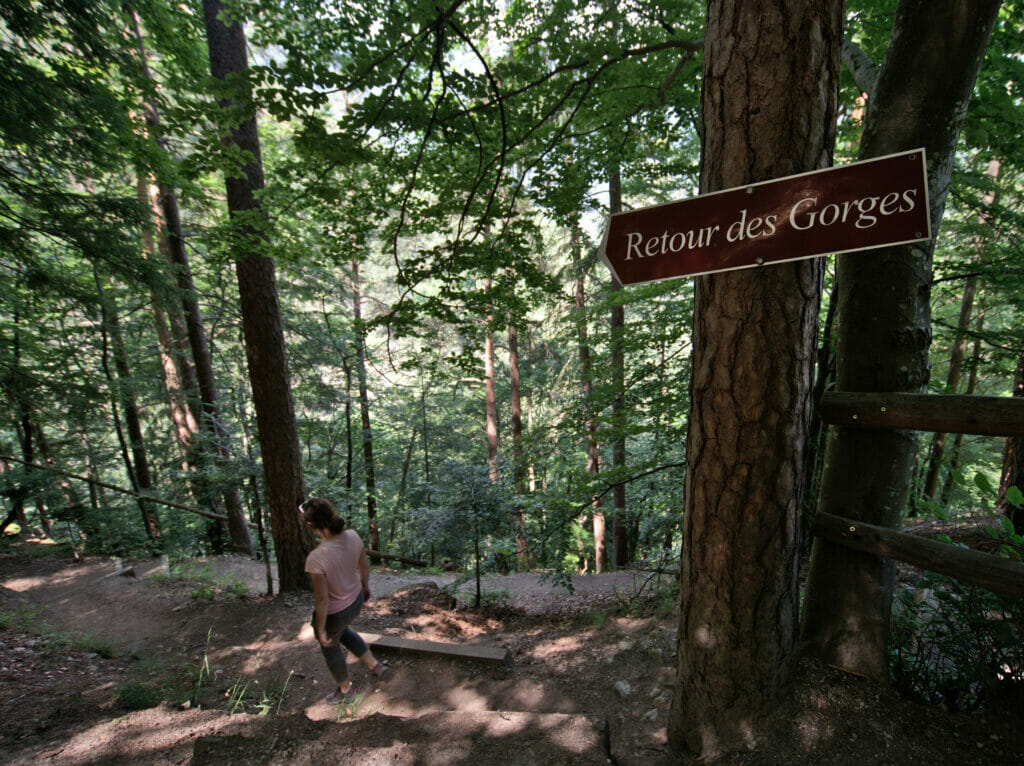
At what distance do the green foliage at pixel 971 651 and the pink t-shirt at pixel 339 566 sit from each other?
3.35 metres

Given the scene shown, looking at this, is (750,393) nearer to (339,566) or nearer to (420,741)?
(420,741)

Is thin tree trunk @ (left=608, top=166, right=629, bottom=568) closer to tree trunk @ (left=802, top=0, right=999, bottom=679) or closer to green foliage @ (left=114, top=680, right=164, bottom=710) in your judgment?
tree trunk @ (left=802, top=0, right=999, bottom=679)

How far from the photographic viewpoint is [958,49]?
1.86m

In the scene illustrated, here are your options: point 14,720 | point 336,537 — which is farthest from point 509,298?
point 14,720

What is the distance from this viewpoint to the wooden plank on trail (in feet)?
13.6

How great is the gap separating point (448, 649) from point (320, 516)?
1892 millimetres

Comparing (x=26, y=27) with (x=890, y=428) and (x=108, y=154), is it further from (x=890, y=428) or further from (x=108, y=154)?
(x=890, y=428)

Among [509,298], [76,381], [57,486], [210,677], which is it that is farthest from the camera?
[57,486]

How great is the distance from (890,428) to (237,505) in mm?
11026

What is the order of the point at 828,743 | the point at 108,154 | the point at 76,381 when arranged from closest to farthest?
the point at 828,743
the point at 108,154
the point at 76,381

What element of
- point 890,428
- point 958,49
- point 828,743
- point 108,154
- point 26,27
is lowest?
point 828,743

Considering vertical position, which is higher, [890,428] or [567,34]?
[567,34]

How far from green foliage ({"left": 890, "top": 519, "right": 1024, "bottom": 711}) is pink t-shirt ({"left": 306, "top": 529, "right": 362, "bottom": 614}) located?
3.35m

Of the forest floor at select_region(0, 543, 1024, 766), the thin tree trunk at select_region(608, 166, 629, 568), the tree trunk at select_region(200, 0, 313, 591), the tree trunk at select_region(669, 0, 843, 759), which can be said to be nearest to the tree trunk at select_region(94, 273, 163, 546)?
the forest floor at select_region(0, 543, 1024, 766)
